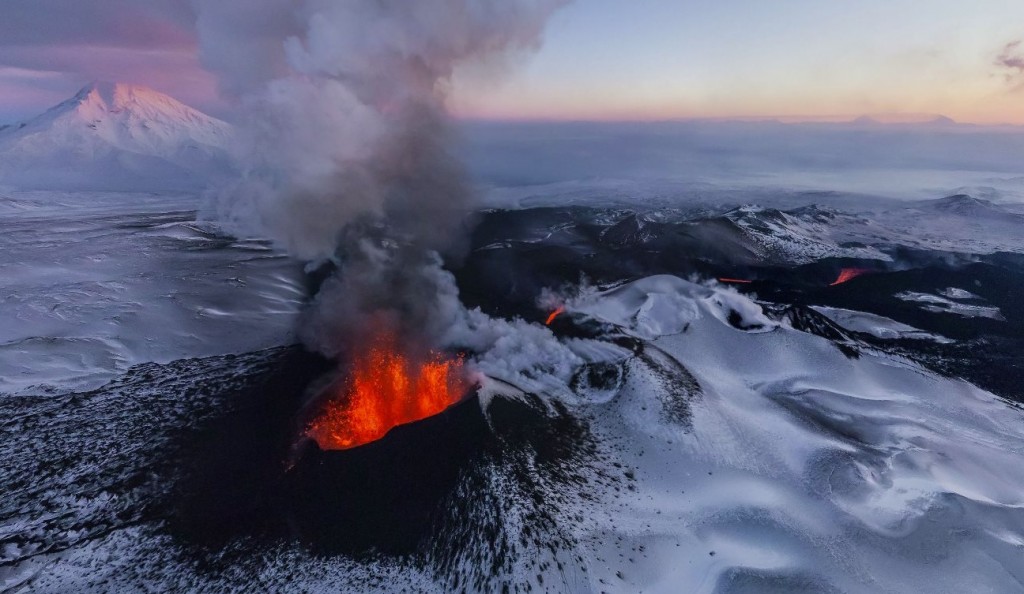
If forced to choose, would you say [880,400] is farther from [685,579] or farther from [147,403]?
[147,403]

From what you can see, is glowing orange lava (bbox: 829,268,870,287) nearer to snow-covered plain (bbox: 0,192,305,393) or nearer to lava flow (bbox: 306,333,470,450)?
lava flow (bbox: 306,333,470,450)

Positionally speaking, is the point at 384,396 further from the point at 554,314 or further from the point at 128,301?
the point at 128,301

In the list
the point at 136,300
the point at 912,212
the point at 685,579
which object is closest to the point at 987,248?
the point at 912,212

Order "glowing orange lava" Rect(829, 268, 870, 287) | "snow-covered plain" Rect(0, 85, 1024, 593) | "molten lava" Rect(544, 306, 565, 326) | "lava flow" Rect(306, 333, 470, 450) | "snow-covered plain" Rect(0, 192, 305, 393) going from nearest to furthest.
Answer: "snow-covered plain" Rect(0, 85, 1024, 593) < "lava flow" Rect(306, 333, 470, 450) < "snow-covered plain" Rect(0, 192, 305, 393) < "molten lava" Rect(544, 306, 565, 326) < "glowing orange lava" Rect(829, 268, 870, 287)

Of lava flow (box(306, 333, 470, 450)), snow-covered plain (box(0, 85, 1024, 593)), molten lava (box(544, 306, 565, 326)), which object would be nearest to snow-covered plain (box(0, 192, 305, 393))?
snow-covered plain (box(0, 85, 1024, 593))

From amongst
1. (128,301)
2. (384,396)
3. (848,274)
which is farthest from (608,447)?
(848,274)
